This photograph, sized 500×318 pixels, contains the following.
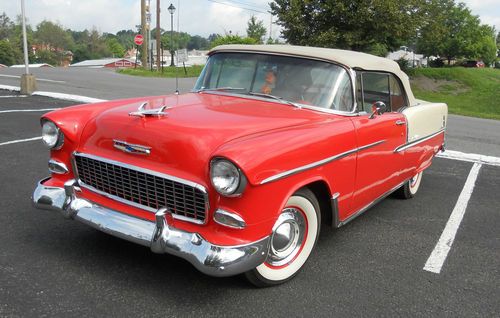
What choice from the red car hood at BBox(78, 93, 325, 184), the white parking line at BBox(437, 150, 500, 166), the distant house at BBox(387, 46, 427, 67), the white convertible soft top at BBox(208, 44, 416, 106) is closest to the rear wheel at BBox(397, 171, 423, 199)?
the white convertible soft top at BBox(208, 44, 416, 106)

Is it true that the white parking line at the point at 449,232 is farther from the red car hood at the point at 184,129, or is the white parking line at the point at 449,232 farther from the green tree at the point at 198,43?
the green tree at the point at 198,43

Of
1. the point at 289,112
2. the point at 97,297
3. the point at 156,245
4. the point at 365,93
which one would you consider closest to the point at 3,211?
the point at 97,297

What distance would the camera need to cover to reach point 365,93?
3.82m

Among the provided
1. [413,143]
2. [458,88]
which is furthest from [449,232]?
[458,88]

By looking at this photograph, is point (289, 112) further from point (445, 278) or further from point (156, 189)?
point (445, 278)

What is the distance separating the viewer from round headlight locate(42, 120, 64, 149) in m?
3.23

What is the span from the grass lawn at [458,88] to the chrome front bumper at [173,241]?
882 inches

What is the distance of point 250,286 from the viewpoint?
2.91 metres

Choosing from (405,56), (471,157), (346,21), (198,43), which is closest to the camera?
(471,157)

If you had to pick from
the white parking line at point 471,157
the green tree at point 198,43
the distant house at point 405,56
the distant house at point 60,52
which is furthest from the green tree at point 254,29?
the green tree at point 198,43

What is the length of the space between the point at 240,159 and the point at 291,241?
2.93 ft

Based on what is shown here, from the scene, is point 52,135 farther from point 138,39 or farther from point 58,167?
point 138,39

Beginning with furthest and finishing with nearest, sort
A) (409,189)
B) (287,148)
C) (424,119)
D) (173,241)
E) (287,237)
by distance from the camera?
(409,189), (424,119), (287,237), (287,148), (173,241)

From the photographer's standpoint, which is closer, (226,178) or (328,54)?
(226,178)
